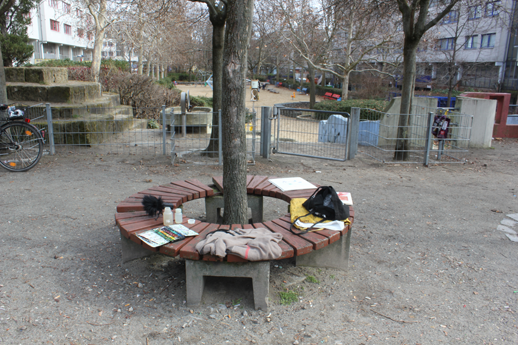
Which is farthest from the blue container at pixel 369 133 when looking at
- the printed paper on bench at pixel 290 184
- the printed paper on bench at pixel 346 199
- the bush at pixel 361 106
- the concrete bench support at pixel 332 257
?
the concrete bench support at pixel 332 257

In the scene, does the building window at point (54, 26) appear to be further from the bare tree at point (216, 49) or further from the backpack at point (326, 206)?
the backpack at point (326, 206)

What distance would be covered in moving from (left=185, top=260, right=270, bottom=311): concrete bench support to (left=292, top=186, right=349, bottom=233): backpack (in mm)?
684

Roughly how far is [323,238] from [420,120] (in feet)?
29.3

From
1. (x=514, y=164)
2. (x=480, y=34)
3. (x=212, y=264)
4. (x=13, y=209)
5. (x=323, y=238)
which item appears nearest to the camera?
(x=212, y=264)

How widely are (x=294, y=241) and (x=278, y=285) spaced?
1.69 ft

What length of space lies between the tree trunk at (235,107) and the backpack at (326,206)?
0.67 meters

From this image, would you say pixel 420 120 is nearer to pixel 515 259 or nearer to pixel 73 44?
pixel 515 259

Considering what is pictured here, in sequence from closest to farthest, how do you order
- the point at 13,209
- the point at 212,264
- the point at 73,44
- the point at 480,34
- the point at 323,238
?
the point at 212,264 < the point at 323,238 < the point at 13,209 < the point at 480,34 < the point at 73,44

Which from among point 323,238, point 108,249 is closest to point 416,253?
point 323,238

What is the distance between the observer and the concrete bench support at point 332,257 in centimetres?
394

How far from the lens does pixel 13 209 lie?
5418mm

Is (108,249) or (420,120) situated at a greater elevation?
(420,120)

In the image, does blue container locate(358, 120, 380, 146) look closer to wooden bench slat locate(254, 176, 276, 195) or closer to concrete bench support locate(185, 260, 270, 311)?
wooden bench slat locate(254, 176, 276, 195)

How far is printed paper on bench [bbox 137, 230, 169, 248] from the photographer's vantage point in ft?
10.7
